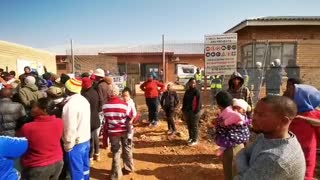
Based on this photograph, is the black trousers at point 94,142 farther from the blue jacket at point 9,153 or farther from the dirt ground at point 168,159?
the blue jacket at point 9,153

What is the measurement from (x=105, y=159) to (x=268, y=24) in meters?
10.4

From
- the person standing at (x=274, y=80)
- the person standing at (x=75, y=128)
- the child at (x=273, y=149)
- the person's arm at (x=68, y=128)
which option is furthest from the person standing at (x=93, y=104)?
the person standing at (x=274, y=80)

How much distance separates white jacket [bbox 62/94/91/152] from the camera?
478 centimetres

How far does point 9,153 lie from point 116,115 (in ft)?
8.49

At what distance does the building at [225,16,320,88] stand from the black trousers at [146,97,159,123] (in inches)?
184

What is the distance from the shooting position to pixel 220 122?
484cm

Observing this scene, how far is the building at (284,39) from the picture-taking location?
13719 mm

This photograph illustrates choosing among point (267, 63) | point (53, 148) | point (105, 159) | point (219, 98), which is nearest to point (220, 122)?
point (219, 98)

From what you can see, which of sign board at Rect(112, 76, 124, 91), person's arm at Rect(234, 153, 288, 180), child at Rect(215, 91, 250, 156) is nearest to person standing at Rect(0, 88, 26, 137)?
child at Rect(215, 91, 250, 156)

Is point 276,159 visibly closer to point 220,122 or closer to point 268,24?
point 220,122

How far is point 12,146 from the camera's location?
3.55m

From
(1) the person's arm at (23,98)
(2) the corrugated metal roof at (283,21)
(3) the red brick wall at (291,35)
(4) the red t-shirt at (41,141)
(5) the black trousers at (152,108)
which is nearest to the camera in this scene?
(4) the red t-shirt at (41,141)

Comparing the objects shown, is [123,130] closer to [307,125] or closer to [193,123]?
[193,123]

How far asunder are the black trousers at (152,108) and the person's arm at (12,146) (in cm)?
724
